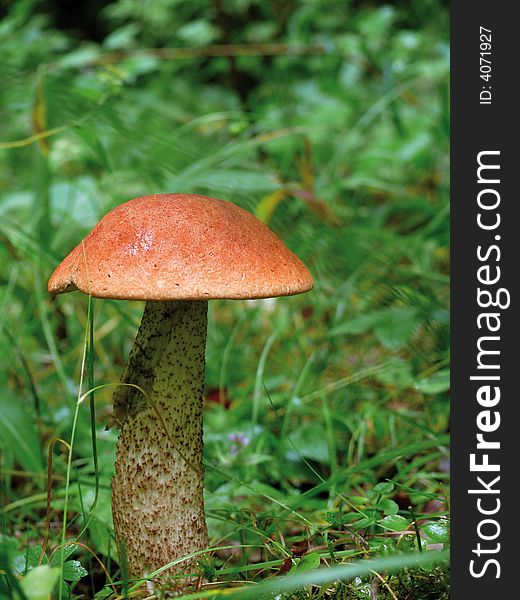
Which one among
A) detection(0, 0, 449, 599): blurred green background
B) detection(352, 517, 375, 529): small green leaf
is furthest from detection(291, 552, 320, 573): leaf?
detection(352, 517, 375, 529): small green leaf

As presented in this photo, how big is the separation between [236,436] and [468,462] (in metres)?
0.76

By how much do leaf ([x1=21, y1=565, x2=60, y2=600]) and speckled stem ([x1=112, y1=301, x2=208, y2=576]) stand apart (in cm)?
42

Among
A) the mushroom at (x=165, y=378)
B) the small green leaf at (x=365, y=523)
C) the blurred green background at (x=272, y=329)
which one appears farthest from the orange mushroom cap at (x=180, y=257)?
the small green leaf at (x=365, y=523)

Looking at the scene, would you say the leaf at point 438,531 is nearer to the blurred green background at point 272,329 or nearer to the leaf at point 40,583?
the blurred green background at point 272,329

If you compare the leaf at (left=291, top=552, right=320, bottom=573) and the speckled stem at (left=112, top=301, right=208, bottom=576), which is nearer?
the leaf at (left=291, top=552, right=320, bottom=573)

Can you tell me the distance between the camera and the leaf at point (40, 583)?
2.75ft

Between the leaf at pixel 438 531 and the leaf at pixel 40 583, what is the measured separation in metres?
0.67

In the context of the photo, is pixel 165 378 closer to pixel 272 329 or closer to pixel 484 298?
pixel 484 298

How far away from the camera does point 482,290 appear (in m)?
1.28

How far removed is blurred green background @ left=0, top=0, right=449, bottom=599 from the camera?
1332mm

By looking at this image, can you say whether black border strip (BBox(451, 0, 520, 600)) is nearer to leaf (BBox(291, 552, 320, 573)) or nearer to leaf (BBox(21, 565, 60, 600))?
leaf (BBox(291, 552, 320, 573))

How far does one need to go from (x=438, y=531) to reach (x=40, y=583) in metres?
0.71

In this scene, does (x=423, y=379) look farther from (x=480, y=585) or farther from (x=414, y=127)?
(x=414, y=127)

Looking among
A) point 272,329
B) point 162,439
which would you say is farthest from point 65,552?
point 272,329
